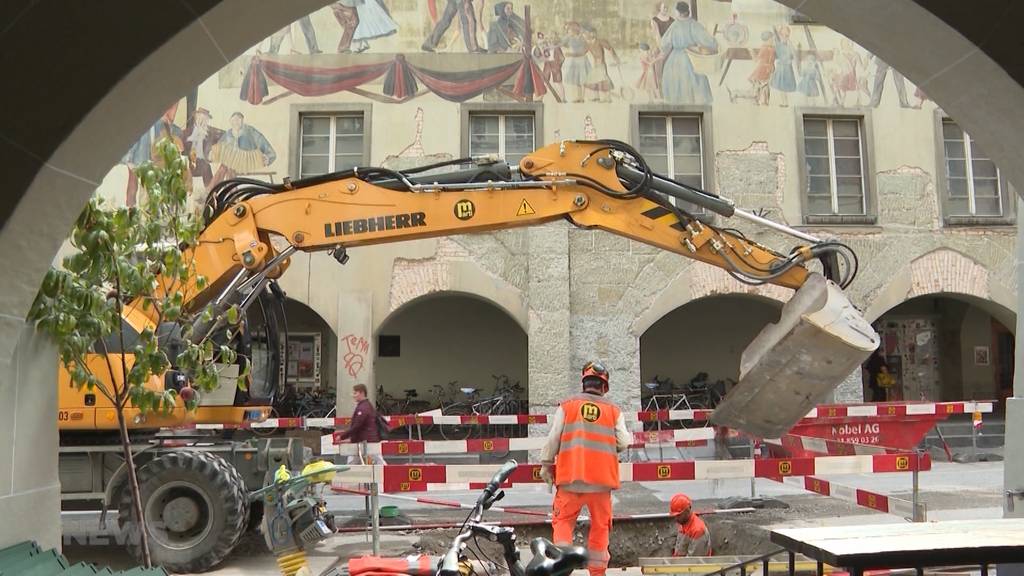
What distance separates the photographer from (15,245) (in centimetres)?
277

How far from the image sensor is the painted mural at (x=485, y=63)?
15.0 meters

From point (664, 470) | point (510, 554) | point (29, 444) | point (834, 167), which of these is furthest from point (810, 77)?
point (29, 444)

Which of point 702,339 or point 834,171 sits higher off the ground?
point 834,171

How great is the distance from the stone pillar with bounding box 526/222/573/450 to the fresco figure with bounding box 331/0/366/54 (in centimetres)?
483

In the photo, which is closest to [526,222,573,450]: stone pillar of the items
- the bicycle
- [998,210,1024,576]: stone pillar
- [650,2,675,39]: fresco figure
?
[650,2,675,39]: fresco figure

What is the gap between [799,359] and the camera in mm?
7707

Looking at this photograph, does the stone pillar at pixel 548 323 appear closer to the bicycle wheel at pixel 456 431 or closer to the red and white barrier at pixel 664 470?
the bicycle wheel at pixel 456 431

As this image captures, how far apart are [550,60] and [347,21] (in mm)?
3677

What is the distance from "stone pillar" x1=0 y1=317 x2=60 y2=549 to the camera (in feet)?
10.6

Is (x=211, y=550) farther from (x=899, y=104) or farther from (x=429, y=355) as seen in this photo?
(x=899, y=104)

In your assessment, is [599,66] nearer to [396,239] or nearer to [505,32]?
[505,32]

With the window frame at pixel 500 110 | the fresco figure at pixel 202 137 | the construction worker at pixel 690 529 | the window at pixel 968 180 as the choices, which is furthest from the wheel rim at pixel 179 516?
the window at pixel 968 180

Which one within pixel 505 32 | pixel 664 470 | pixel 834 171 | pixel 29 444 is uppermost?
pixel 505 32

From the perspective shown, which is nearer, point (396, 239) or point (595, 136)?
point (396, 239)
